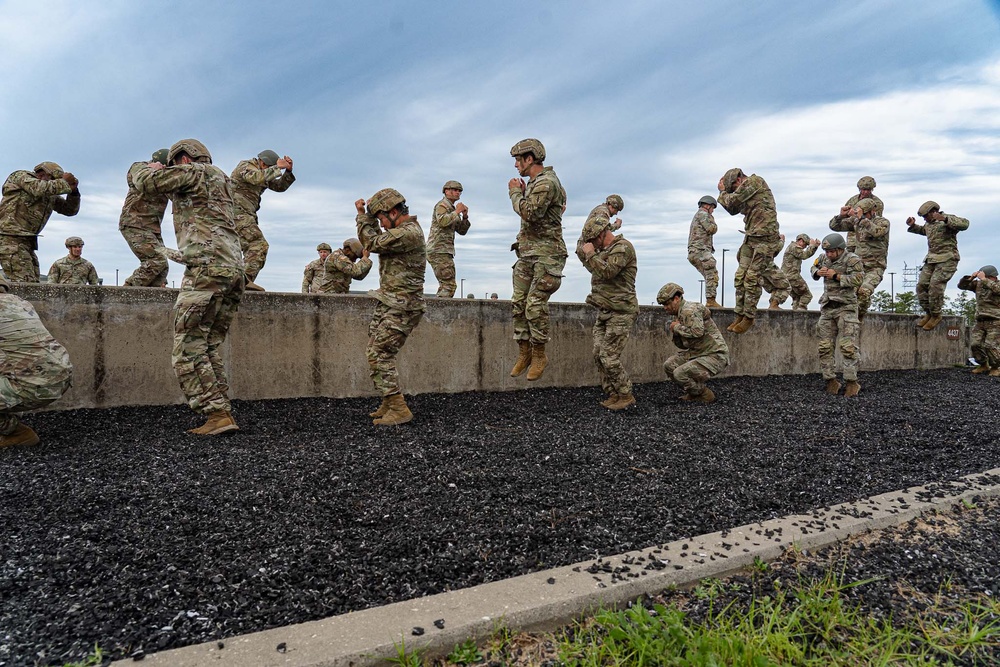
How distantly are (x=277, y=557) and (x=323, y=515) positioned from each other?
493 mm

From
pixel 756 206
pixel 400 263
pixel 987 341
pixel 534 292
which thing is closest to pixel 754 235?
pixel 756 206

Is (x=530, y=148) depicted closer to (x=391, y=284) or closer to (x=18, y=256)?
(x=391, y=284)

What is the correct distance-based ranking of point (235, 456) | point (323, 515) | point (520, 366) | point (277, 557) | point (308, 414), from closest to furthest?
point (277, 557)
point (323, 515)
point (235, 456)
point (308, 414)
point (520, 366)

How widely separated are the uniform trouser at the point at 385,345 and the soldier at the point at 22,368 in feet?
7.11

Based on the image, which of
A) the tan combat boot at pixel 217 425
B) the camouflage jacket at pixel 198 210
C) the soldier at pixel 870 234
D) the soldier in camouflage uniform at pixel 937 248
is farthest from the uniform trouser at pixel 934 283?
the tan combat boot at pixel 217 425

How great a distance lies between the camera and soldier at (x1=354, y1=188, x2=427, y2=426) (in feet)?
16.9

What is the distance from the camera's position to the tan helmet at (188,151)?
4.82 metres

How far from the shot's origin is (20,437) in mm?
4320

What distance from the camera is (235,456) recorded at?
4.02 meters

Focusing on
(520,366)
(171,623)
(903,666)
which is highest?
(520,366)

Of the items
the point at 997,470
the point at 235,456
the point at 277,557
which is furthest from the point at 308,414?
the point at 997,470

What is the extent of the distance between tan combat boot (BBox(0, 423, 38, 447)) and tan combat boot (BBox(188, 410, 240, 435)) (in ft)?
3.27

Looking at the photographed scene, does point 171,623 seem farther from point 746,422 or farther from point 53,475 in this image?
point 746,422

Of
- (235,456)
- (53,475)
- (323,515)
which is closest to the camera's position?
(323,515)
